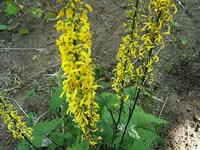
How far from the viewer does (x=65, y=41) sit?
104cm

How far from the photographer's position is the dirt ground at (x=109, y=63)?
3.46 metres

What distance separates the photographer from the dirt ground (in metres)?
3.46

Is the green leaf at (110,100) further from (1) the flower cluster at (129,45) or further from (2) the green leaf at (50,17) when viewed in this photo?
(2) the green leaf at (50,17)

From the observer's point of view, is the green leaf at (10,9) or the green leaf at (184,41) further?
the green leaf at (10,9)

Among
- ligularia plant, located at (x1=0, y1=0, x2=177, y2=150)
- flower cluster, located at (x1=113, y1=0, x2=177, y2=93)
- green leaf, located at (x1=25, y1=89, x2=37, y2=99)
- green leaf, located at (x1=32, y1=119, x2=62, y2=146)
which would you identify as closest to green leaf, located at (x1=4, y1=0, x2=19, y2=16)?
green leaf, located at (x1=25, y1=89, x2=37, y2=99)

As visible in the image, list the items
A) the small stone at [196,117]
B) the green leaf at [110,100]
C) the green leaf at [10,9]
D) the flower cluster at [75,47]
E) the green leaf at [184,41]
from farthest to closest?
the green leaf at [10,9], the green leaf at [184,41], the small stone at [196,117], the green leaf at [110,100], the flower cluster at [75,47]

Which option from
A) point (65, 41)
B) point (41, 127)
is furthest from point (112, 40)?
point (65, 41)

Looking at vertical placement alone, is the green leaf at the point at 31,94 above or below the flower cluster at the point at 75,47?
below

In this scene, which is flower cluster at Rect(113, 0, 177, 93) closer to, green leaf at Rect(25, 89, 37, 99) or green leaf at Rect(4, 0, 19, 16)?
green leaf at Rect(25, 89, 37, 99)

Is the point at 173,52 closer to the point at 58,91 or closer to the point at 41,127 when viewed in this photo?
the point at 58,91

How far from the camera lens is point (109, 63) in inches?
177

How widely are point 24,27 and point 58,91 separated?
404cm

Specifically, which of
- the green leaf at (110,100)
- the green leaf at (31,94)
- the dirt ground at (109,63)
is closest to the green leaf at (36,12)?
the dirt ground at (109,63)

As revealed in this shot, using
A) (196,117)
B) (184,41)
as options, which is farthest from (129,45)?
(184,41)
